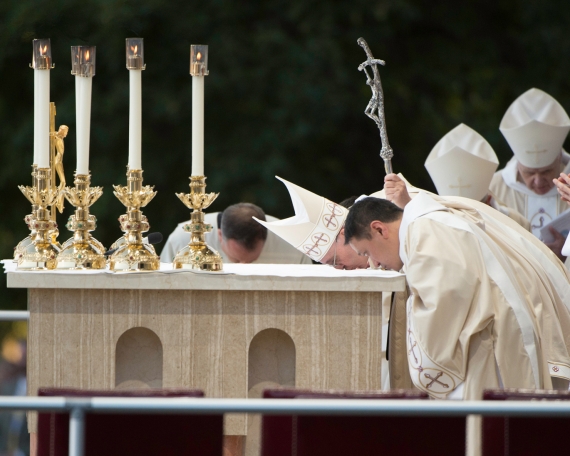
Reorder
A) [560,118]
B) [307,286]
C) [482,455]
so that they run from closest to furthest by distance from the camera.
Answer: [482,455], [307,286], [560,118]

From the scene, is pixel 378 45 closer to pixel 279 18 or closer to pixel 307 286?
pixel 279 18

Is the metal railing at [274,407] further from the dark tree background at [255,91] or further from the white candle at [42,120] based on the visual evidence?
the dark tree background at [255,91]

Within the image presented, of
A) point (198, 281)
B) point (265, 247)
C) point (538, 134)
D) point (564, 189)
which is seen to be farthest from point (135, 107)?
point (538, 134)

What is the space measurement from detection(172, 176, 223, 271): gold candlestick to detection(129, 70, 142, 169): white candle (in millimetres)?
179

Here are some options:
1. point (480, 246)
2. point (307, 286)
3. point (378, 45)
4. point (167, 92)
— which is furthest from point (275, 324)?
point (378, 45)

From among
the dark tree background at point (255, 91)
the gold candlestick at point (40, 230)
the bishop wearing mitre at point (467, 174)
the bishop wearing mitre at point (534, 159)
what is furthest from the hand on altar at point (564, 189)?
the dark tree background at point (255, 91)

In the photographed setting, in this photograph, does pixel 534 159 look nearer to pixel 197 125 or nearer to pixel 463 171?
pixel 463 171

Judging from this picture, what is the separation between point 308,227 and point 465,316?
2.18 feet

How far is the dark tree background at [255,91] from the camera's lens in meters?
7.84

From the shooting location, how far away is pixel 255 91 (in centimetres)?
813

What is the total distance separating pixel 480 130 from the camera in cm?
819

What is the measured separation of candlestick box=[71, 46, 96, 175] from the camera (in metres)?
3.48

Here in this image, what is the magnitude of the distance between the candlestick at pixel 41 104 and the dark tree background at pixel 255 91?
13.4ft

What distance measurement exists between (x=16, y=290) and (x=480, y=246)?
16.9 ft
